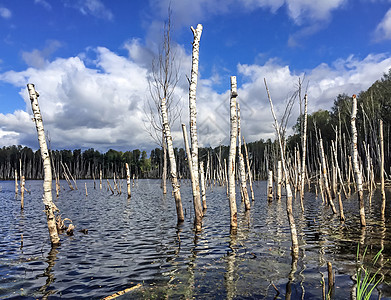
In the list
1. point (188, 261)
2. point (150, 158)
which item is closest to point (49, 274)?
point (188, 261)

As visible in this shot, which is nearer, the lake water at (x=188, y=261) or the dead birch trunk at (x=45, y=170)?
the lake water at (x=188, y=261)

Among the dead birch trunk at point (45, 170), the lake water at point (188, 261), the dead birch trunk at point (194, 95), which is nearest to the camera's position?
the lake water at point (188, 261)

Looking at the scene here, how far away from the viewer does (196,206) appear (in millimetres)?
10477

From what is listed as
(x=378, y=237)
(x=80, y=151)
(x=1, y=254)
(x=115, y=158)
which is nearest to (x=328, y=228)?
(x=378, y=237)

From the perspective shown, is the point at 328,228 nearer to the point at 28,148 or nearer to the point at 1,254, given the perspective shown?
the point at 1,254

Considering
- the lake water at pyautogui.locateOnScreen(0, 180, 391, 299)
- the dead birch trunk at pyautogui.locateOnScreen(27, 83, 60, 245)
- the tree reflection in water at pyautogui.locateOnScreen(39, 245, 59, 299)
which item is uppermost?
the dead birch trunk at pyautogui.locateOnScreen(27, 83, 60, 245)

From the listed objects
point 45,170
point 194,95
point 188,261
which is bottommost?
point 188,261

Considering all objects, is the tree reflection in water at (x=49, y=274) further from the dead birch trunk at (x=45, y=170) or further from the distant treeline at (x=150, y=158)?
the distant treeline at (x=150, y=158)

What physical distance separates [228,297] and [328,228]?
7684 millimetres

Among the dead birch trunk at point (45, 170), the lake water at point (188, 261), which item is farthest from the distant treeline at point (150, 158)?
the dead birch trunk at point (45, 170)

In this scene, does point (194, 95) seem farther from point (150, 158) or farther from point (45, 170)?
point (150, 158)

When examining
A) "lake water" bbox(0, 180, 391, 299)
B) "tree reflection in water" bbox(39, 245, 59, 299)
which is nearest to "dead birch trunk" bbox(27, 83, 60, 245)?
"tree reflection in water" bbox(39, 245, 59, 299)

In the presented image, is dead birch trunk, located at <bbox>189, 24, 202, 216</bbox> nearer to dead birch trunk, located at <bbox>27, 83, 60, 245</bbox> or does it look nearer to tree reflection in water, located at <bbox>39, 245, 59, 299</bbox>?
dead birch trunk, located at <bbox>27, 83, 60, 245</bbox>

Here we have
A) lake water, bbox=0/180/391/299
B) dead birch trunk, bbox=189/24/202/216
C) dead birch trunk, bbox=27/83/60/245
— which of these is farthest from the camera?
dead birch trunk, bbox=189/24/202/216
